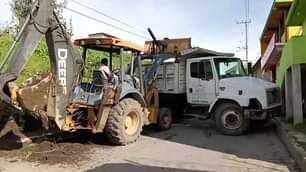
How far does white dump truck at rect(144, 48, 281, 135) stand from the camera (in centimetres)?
1443

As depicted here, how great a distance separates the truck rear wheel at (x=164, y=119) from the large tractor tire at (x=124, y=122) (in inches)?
92.0

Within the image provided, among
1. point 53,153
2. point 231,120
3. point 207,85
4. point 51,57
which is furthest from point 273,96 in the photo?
point 53,153

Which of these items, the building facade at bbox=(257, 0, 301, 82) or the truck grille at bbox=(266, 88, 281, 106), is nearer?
the truck grille at bbox=(266, 88, 281, 106)

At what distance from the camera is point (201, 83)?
15727 mm

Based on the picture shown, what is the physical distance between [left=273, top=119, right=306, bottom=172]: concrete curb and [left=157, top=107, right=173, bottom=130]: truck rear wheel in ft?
12.0

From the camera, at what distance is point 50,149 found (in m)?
11.0

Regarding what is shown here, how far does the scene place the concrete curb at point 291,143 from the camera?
9.10 metres

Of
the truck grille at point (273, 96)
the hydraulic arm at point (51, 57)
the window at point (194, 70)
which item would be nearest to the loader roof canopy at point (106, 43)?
the hydraulic arm at point (51, 57)

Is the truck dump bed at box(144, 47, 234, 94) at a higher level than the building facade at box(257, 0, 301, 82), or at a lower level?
lower

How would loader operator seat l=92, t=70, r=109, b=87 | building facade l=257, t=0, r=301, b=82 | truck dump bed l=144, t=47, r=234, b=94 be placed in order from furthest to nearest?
building facade l=257, t=0, r=301, b=82, truck dump bed l=144, t=47, r=234, b=94, loader operator seat l=92, t=70, r=109, b=87

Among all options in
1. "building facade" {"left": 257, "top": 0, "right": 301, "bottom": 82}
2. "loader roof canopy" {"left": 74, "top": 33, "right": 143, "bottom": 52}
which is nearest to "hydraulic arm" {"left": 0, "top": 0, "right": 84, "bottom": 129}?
"loader roof canopy" {"left": 74, "top": 33, "right": 143, "bottom": 52}

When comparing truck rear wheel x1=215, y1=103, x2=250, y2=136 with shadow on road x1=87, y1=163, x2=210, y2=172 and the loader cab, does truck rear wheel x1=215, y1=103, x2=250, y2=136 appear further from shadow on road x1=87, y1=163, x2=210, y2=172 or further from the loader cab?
shadow on road x1=87, y1=163, x2=210, y2=172

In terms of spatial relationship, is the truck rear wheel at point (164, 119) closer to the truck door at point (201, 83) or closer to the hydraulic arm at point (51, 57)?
the truck door at point (201, 83)

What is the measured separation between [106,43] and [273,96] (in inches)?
237
